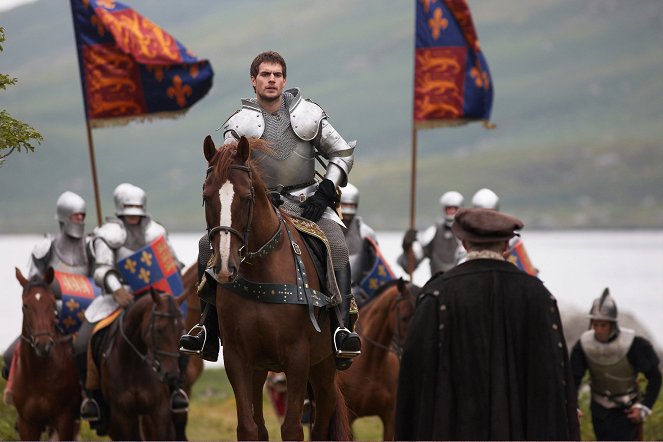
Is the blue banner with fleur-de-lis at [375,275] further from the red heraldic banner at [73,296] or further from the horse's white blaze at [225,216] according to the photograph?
the horse's white blaze at [225,216]

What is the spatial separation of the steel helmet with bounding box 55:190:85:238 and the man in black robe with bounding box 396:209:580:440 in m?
7.78

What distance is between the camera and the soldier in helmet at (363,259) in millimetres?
15531

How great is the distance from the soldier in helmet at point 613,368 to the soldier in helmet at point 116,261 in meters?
3.68

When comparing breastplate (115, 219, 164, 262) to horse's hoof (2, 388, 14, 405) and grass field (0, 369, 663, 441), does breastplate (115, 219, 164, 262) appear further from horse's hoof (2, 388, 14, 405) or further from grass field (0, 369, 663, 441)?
grass field (0, 369, 663, 441)

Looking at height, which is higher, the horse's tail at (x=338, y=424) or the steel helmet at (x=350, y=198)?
the steel helmet at (x=350, y=198)

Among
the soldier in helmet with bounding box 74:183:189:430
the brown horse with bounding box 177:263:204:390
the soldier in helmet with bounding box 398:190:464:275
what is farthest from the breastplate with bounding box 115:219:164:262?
the soldier in helmet with bounding box 398:190:464:275

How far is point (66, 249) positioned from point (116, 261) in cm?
97

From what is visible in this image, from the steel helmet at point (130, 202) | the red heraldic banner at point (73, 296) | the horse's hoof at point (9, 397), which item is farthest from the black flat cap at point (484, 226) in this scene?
the horse's hoof at point (9, 397)

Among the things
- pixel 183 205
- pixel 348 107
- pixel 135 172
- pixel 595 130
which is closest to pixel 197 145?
pixel 135 172

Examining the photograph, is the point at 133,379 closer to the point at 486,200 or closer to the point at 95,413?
the point at 95,413

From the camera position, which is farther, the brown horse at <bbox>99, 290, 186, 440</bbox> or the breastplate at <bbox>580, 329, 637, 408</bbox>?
Answer: the breastplate at <bbox>580, 329, 637, 408</bbox>

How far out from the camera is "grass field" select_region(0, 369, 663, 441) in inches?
612

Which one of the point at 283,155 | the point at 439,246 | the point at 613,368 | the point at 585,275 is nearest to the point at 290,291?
the point at 283,155

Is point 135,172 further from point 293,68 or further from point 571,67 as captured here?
point 571,67
